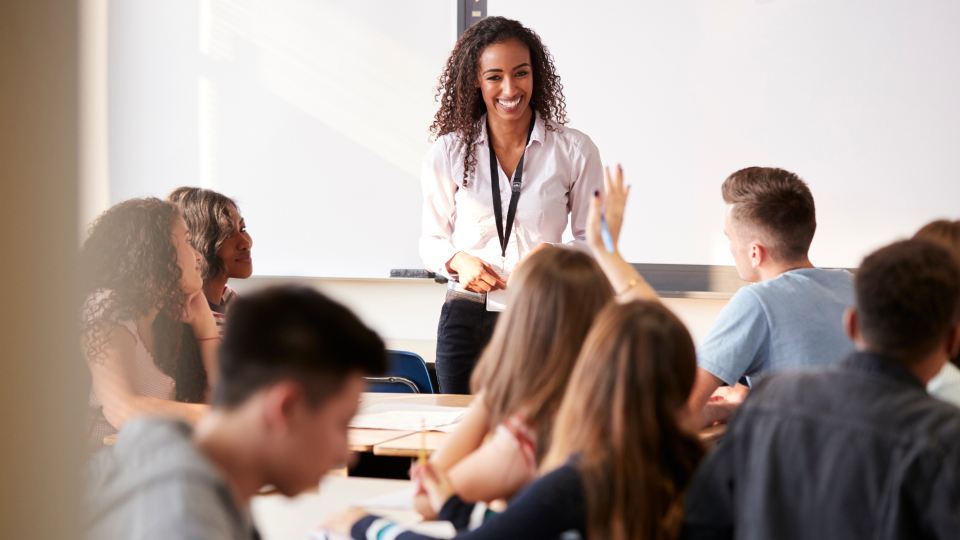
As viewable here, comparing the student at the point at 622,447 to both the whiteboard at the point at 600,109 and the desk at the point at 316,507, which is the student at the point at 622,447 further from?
the whiteboard at the point at 600,109

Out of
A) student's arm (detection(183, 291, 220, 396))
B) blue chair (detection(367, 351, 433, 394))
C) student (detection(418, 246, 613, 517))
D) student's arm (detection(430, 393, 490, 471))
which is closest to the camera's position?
student (detection(418, 246, 613, 517))

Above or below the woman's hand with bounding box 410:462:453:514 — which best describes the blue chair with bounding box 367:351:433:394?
below

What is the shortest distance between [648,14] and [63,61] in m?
4.62

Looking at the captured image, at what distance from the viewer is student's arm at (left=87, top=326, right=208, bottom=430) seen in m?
2.31

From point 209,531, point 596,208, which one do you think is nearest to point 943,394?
point 596,208

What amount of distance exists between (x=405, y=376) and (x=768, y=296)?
1.63 m

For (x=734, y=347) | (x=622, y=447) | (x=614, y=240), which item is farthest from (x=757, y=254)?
(x=622, y=447)

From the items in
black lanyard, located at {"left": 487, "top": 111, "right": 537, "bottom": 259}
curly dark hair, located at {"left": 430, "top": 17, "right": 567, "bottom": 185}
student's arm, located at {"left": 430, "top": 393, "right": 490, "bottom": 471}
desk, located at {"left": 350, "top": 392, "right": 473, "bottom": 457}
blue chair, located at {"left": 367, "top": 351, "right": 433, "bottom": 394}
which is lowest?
blue chair, located at {"left": 367, "top": 351, "right": 433, "bottom": 394}

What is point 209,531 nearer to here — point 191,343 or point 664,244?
point 191,343

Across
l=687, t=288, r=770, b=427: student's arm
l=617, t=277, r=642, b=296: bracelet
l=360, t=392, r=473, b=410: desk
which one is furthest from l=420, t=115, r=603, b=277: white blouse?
l=617, t=277, r=642, b=296: bracelet

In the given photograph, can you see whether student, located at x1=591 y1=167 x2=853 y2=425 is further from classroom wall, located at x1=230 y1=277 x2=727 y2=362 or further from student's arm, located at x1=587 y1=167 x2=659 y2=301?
classroom wall, located at x1=230 y1=277 x2=727 y2=362

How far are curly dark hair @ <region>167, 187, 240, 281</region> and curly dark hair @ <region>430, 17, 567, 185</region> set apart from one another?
787mm

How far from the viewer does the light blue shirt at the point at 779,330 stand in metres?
2.30

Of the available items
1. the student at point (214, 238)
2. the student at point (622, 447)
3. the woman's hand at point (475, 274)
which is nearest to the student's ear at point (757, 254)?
the woman's hand at point (475, 274)
